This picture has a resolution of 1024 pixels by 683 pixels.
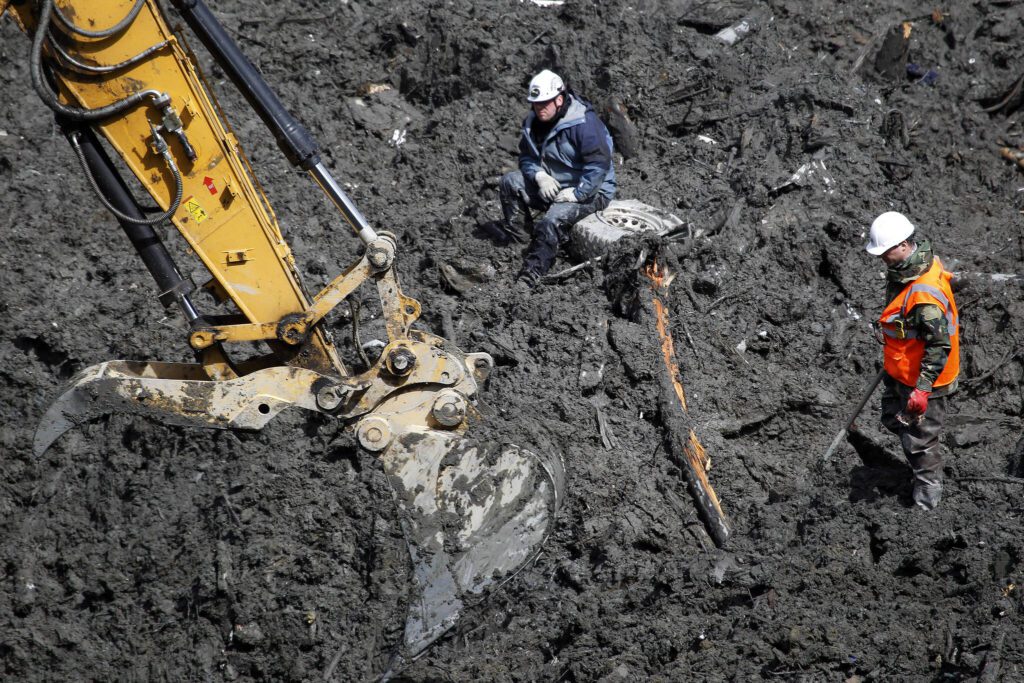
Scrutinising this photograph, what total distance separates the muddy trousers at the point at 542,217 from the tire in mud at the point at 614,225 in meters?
0.09

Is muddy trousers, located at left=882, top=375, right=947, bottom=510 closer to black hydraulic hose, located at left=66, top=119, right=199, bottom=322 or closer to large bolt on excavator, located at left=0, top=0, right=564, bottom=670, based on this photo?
large bolt on excavator, located at left=0, top=0, right=564, bottom=670

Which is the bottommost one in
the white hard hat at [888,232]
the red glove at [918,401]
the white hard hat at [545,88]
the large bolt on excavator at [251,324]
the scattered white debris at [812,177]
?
the scattered white debris at [812,177]

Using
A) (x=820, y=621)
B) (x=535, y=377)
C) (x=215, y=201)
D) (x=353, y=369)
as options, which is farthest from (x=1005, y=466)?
(x=215, y=201)

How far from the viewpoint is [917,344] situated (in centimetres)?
534

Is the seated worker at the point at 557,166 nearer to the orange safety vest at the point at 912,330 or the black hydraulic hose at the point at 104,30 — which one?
the orange safety vest at the point at 912,330

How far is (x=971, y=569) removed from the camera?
5.08m

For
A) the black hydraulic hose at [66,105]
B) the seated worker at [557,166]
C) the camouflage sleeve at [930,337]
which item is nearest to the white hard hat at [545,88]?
the seated worker at [557,166]

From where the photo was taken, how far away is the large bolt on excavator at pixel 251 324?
4.04 metres

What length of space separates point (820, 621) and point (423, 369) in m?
2.36

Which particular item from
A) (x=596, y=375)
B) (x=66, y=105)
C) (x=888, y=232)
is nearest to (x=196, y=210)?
(x=66, y=105)

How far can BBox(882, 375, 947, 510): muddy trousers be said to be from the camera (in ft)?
18.0

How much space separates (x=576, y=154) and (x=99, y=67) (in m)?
4.11

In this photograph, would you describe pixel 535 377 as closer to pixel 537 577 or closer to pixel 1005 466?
pixel 537 577

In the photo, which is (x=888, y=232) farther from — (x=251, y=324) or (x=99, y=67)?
(x=99, y=67)
